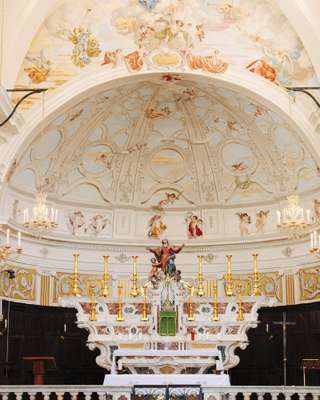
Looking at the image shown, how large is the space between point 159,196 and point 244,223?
270 centimetres

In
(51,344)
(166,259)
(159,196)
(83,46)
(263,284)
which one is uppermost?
(83,46)

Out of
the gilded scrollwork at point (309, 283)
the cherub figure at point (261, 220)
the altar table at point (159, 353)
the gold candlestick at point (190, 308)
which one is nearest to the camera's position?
the altar table at point (159, 353)

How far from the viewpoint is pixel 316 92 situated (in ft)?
62.4

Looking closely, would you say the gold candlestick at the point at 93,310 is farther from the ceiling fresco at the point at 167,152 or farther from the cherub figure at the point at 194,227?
the cherub figure at the point at 194,227

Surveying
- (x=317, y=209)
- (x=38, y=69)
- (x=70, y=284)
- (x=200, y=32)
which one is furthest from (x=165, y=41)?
(x=70, y=284)

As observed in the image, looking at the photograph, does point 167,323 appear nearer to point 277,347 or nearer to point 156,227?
point 277,347

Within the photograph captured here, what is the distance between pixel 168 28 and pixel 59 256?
7.19 metres

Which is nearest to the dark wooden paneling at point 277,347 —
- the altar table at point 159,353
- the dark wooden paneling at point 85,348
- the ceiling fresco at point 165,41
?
the dark wooden paneling at point 85,348

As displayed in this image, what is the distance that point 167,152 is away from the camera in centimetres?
2320

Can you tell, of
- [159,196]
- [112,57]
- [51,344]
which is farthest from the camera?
[159,196]

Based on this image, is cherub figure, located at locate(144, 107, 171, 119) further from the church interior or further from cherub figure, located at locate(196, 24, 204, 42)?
cherub figure, located at locate(196, 24, 204, 42)

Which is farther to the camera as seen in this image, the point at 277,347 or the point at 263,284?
the point at 263,284

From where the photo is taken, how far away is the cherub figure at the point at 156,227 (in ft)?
76.4

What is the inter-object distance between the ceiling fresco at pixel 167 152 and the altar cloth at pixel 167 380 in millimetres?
6240
